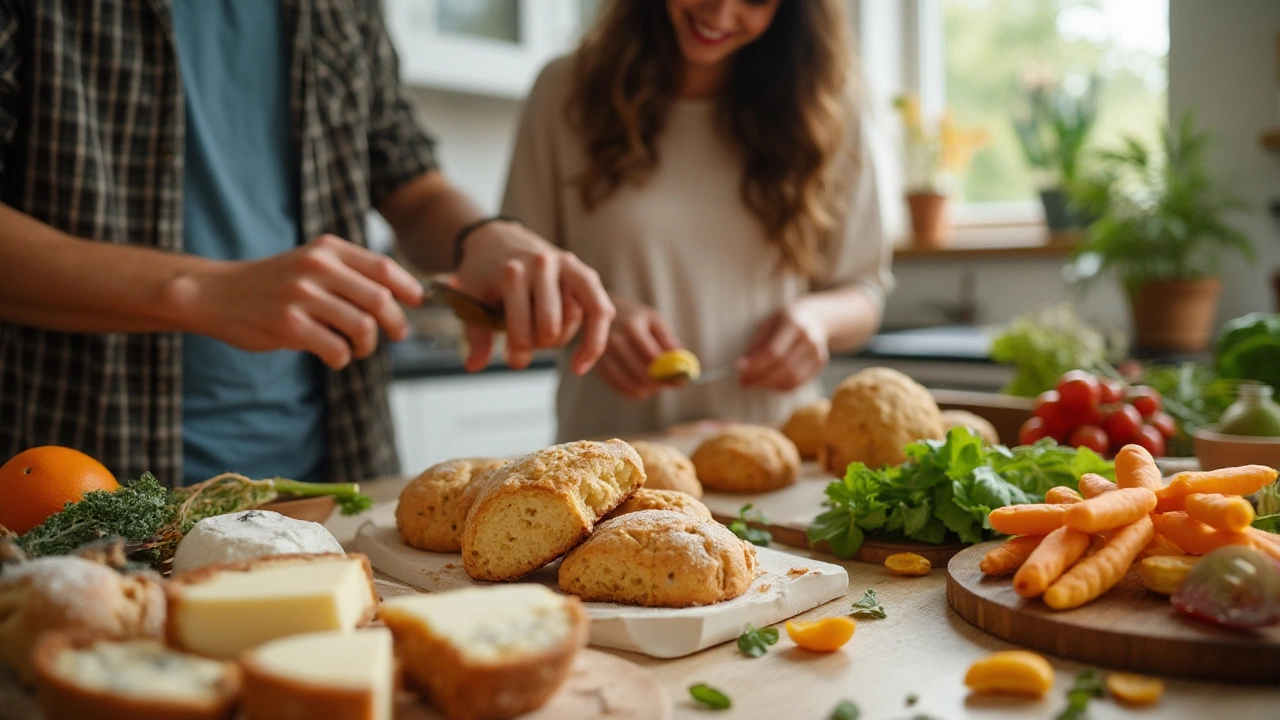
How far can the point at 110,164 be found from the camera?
1.69m

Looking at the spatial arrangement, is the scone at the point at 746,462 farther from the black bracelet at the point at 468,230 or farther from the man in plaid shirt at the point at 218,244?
the black bracelet at the point at 468,230

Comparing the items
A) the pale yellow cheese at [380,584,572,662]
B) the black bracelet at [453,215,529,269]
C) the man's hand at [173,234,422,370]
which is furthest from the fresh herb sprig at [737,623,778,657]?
the black bracelet at [453,215,529,269]

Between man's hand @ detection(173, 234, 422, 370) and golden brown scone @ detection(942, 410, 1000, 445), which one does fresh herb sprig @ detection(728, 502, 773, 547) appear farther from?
man's hand @ detection(173, 234, 422, 370)

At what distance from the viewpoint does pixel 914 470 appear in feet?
4.11

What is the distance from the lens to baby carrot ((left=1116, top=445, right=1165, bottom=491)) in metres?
1.04

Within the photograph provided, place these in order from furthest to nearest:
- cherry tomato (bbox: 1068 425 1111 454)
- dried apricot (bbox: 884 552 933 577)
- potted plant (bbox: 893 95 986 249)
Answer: potted plant (bbox: 893 95 986 249)
cherry tomato (bbox: 1068 425 1111 454)
dried apricot (bbox: 884 552 933 577)

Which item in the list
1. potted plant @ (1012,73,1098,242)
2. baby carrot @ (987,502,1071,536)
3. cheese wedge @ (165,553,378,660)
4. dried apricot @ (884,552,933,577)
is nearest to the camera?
cheese wedge @ (165,553,378,660)

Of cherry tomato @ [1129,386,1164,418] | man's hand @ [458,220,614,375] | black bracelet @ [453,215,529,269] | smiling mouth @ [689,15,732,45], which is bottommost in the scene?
cherry tomato @ [1129,386,1164,418]

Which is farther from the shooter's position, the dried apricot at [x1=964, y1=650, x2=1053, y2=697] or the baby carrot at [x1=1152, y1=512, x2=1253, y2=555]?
the baby carrot at [x1=1152, y1=512, x2=1253, y2=555]

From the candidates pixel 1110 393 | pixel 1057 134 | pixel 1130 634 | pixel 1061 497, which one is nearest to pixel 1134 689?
pixel 1130 634

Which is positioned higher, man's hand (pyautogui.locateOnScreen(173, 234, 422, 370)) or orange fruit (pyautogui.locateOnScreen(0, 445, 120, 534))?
man's hand (pyautogui.locateOnScreen(173, 234, 422, 370))

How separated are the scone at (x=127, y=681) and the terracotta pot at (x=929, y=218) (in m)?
3.96

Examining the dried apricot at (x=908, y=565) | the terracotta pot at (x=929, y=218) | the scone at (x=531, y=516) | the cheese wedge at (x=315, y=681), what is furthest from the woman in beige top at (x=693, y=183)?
the terracotta pot at (x=929, y=218)

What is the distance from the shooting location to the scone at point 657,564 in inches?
37.3
